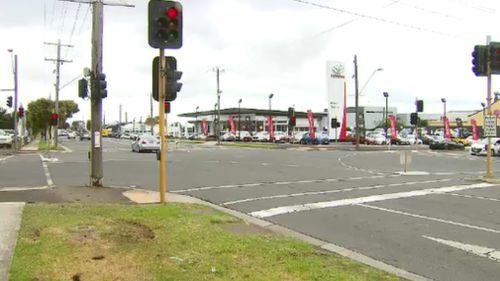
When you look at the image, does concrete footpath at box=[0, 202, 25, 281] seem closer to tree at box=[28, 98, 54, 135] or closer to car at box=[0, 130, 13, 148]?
car at box=[0, 130, 13, 148]

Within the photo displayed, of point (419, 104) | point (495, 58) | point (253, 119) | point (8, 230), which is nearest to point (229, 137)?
point (253, 119)

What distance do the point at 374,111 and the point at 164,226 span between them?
134999 mm

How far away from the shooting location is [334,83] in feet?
261

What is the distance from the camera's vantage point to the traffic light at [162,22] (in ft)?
38.3

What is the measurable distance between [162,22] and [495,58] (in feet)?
46.9

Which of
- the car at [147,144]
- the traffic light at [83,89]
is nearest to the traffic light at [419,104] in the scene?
the car at [147,144]

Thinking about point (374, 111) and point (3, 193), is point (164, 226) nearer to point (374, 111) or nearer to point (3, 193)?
point (3, 193)

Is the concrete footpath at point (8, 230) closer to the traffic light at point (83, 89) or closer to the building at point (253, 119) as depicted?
the traffic light at point (83, 89)

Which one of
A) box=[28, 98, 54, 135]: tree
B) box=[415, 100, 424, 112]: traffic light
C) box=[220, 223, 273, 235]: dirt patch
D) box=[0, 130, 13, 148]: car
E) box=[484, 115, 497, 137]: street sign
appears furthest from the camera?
box=[28, 98, 54, 135]: tree

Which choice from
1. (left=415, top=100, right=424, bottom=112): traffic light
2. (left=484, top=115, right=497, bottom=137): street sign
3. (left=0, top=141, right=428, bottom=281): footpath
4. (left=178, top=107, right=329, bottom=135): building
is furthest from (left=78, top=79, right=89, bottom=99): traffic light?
(left=178, top=107, right=329, bottom=135): building

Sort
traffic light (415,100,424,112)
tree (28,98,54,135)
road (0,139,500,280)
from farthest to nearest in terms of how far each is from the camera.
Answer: tree (28,98,54,135)
traffic light (415,100,424,112)
road (0,139,500,280)

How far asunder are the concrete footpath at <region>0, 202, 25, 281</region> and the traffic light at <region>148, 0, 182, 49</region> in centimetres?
433

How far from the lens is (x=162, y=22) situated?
11.7m

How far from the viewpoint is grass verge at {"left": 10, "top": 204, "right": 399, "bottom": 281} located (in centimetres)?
638
